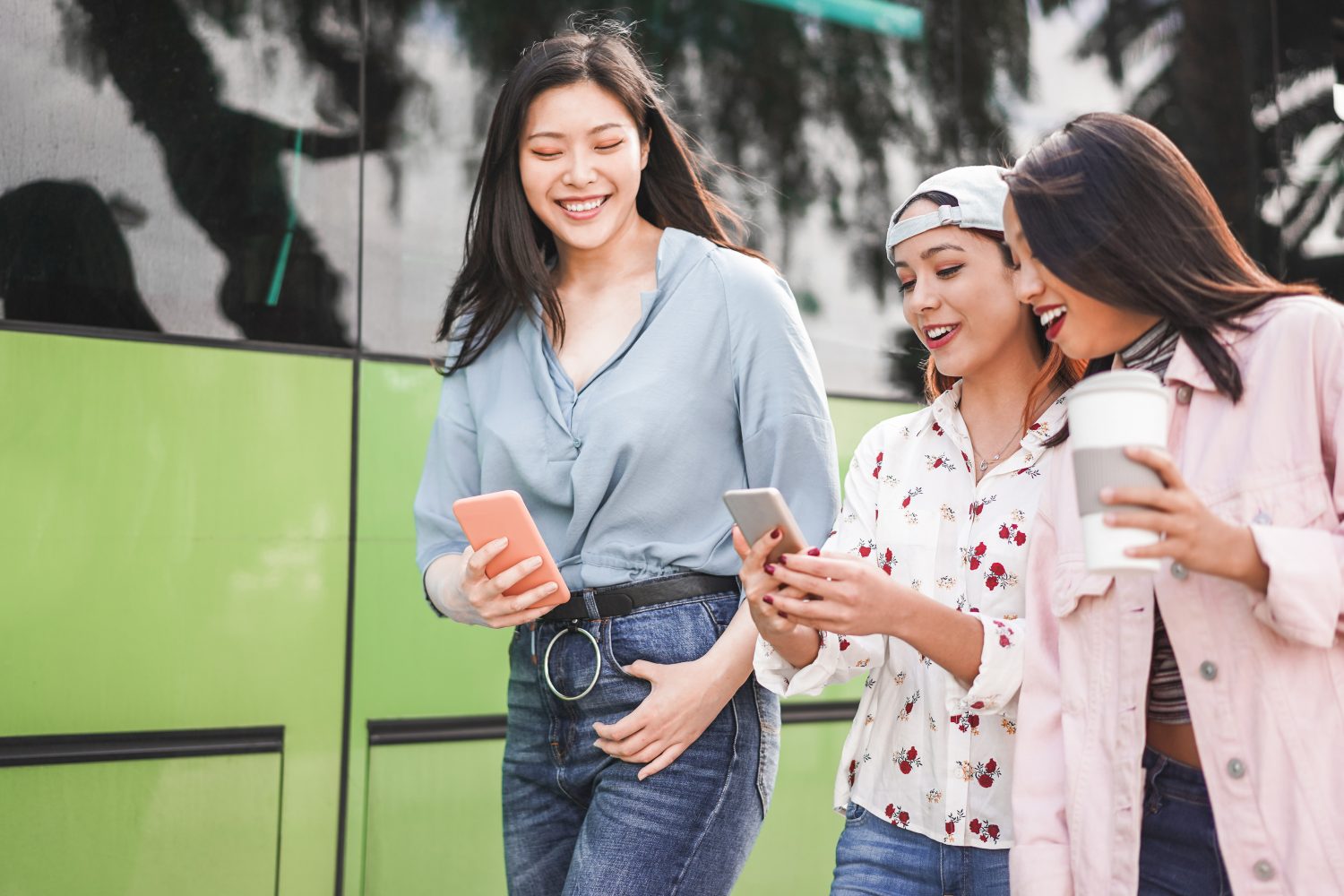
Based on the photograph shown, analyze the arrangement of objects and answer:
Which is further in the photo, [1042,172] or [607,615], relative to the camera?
[607,615]

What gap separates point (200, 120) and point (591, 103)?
1044 mm

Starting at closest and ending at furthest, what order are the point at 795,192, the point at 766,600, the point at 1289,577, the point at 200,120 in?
the point at 1289,577, the point at 766,600, the point at 200,120, the point at 795,192

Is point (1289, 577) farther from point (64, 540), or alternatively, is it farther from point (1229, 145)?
point (1229, 145)

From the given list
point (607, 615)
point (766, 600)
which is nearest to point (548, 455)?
point (607, 615)

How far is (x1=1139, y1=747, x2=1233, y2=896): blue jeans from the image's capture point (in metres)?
1.59

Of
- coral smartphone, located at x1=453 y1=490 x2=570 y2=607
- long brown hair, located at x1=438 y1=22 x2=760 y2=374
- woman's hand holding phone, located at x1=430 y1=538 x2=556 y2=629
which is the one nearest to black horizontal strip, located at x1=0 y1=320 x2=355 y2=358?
long brown hair, located at x1=438 y1=22 x2=760 y2=374

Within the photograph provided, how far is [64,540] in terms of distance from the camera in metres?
2.61

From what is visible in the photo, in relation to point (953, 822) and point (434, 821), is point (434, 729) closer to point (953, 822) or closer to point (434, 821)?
point (434, 821)

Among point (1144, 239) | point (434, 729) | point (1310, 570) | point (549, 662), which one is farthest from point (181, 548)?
point (1310, 570)

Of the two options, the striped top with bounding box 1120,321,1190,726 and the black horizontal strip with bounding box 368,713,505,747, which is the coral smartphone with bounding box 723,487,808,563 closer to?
the striped top with bounding box 1120,321,1190,726

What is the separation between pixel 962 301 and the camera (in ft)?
6.66

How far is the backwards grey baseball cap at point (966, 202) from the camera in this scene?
2.03 metres

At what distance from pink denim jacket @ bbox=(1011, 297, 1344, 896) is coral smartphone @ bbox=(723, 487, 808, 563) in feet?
1.18

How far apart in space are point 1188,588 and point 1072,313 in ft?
1.20
